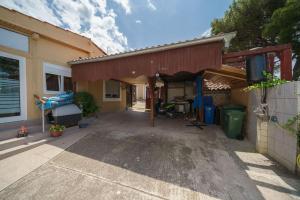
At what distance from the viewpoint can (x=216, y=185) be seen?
104 inches

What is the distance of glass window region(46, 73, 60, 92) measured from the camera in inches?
256

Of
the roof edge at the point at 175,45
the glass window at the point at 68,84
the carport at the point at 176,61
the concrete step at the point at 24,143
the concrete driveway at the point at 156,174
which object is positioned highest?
the roof edge at the point at 175,45

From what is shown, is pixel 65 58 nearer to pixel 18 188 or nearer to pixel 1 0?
pixel 1 0

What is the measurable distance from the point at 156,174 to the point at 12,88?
587cm

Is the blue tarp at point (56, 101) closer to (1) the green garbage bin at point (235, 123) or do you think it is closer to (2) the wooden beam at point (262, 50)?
(2) the wooden beam at point (262, 50)

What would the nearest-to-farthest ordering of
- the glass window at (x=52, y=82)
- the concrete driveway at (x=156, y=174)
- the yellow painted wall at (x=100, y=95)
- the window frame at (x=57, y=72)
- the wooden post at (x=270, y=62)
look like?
the concrete driveway at (x=156, y=174)
the wooden post at (x=270, y=62)
the window frame at (x=57, y=72)
the glass window at (x=52, y=82)
the yellow painted wall at (x=100, y=95)

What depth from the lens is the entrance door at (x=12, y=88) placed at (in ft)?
15.7

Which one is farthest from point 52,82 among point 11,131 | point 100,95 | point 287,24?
point 287,24

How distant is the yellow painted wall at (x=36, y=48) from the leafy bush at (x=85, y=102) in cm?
142

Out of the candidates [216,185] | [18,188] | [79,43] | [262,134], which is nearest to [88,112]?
[79,43]

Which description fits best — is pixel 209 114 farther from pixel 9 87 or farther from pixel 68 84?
pixel 9 87

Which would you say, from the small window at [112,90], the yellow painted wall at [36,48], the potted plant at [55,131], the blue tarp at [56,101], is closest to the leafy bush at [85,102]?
the blue tarp at [56,101]

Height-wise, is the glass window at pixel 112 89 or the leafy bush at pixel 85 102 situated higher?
the glass window at pixel 112 89

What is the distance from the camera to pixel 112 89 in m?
11.3
